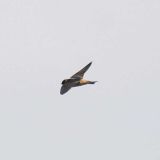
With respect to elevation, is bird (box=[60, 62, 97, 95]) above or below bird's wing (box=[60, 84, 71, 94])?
above

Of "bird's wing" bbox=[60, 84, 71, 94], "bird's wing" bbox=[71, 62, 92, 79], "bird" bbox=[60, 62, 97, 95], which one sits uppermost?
"bird's wing" bbox=[71, 62, 92, 79]

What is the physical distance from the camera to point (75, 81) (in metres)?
77.8

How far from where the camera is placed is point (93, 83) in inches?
3068

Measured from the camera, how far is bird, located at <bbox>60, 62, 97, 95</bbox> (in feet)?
253

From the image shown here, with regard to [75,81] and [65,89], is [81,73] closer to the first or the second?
[75,81]

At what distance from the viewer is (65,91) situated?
253 feet

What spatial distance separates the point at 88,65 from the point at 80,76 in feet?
8.93

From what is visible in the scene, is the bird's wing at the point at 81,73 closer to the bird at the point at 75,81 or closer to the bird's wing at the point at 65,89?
the bird at the point at 75,81

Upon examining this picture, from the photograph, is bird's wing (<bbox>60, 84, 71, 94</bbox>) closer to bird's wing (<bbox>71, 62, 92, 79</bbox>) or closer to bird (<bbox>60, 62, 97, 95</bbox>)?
bird (<bbox>60, 62, 97, 95</bbox>)

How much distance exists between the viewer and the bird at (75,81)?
253 ft

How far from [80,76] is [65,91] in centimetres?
415

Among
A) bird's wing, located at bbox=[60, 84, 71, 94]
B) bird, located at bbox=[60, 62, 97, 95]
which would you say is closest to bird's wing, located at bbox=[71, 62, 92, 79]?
bird, located at bbox=[60, 62, 97, 95]

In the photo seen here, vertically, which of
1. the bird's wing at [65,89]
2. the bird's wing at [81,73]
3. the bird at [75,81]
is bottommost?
the bird's wing at [65,89]

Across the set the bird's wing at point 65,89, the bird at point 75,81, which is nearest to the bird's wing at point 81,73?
the bird at point 75,81
